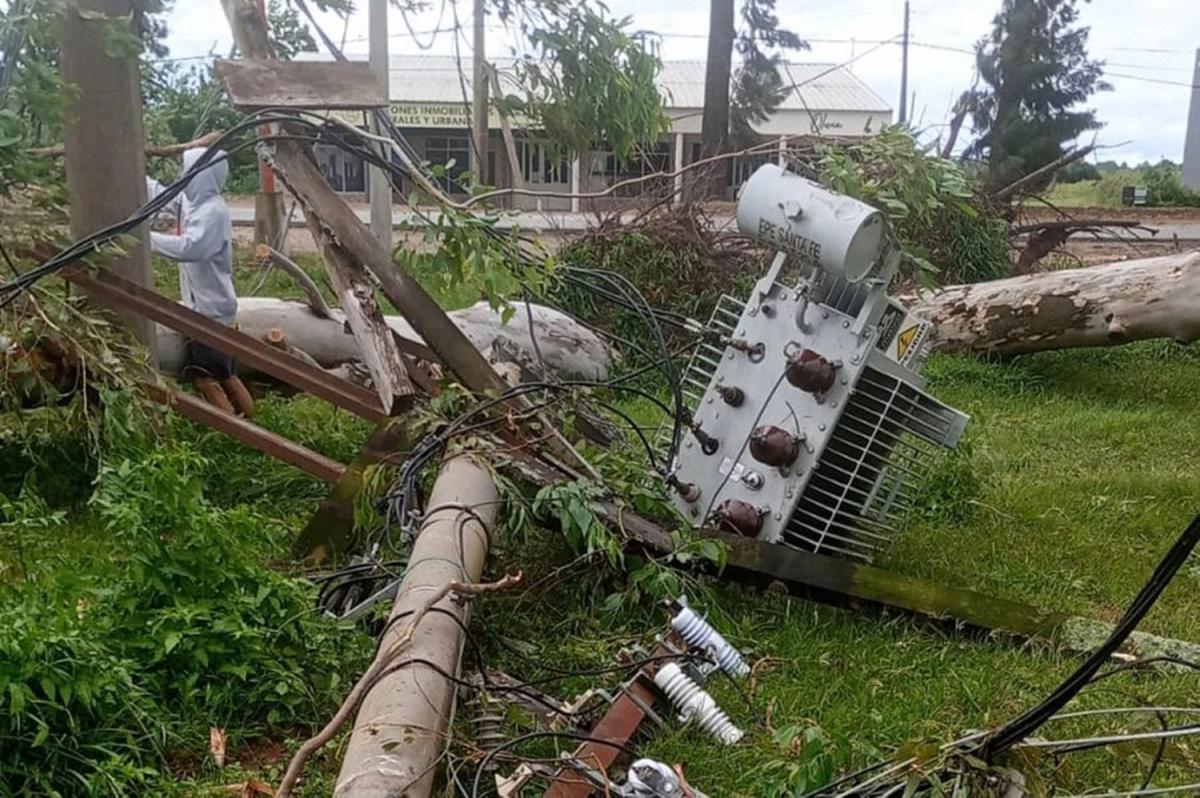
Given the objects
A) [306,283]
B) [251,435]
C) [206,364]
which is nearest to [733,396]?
[251,435]

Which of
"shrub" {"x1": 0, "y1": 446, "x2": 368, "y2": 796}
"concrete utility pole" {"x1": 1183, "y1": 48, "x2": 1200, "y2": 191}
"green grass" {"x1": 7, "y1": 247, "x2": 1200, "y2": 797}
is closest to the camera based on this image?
"shrub" {"x1": 0, "y1": 446, "x2": 368, "y2": 796}

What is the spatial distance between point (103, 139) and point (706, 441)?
11.0 feet

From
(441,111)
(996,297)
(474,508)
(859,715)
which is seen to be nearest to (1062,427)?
(996,297)

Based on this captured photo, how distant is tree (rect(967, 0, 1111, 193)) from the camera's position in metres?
22.7

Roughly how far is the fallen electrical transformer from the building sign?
1665 cm

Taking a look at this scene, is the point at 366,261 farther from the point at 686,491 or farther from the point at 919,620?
the point at 919,620

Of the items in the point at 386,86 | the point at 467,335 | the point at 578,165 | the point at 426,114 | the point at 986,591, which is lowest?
the point at 986,591

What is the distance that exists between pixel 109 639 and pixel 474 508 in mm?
1102

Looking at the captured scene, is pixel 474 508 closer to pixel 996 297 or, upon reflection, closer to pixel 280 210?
pixel 996 297

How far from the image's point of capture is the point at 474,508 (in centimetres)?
349

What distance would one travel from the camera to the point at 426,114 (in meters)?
21.4

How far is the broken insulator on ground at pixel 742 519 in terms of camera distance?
397cm

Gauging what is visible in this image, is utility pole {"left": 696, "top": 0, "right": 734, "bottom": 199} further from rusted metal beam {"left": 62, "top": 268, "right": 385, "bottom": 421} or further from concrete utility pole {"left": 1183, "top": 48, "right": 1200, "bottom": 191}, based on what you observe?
rusted metal beam {"left": 62, "top": 268, "right": 385, "bottom": 421}

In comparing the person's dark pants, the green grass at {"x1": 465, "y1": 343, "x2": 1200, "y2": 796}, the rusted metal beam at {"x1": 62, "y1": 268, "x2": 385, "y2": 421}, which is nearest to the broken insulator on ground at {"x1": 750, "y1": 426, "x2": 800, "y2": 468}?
the green grass at {"x1": 465, "y1": 343, "x2": 1200, "y2": 796}
